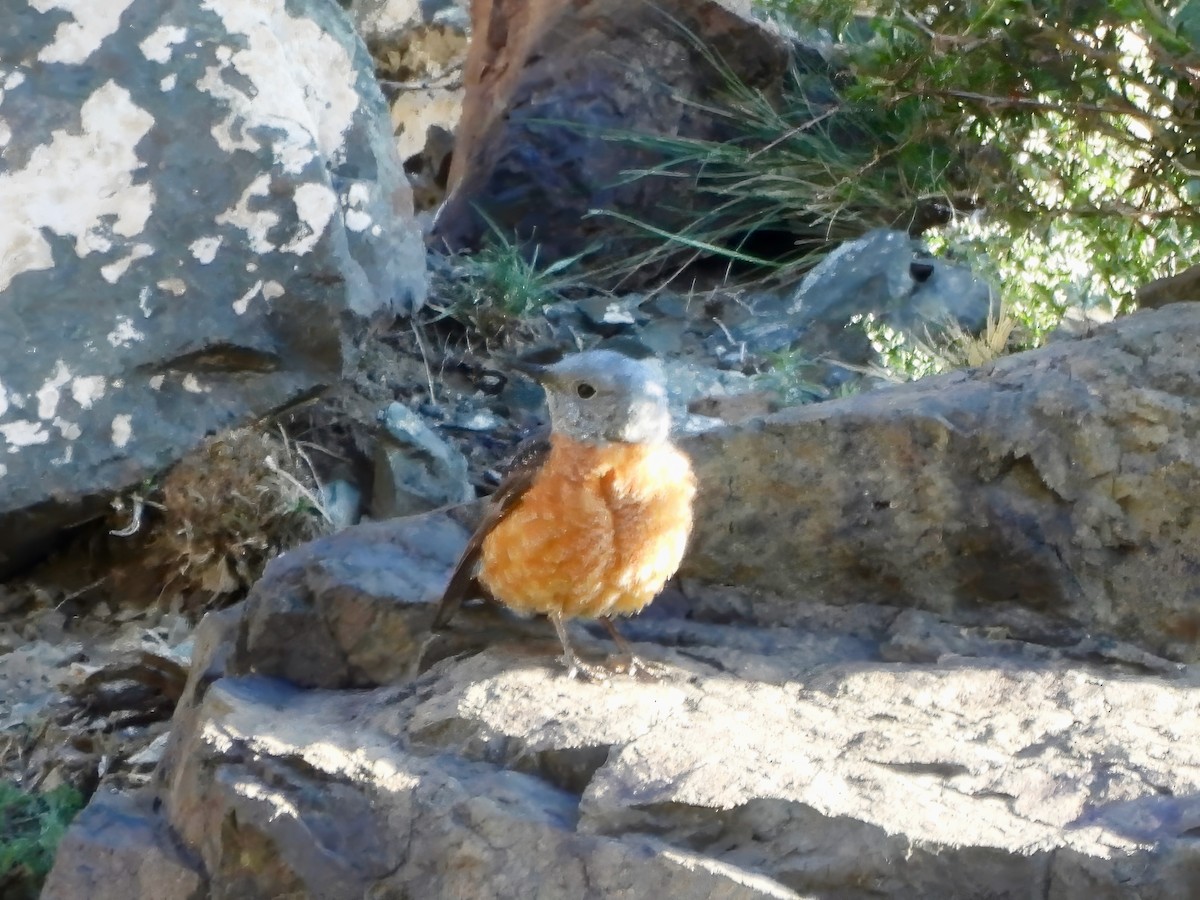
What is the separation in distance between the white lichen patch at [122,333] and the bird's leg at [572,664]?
202 cm

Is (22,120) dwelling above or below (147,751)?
above

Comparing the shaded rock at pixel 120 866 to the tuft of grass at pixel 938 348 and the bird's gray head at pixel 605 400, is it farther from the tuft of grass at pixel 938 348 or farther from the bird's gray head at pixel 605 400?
the tuft of grass at pixel 938 348

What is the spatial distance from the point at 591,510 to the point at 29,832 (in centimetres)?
195

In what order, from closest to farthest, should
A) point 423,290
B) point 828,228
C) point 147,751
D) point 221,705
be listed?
1. point 221,705
2. point 147,751
3. point 423,290
4. point 828,228

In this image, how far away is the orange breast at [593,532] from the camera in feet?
9.39

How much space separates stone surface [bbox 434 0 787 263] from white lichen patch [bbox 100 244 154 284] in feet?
9.22

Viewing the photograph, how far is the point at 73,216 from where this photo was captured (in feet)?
13.8

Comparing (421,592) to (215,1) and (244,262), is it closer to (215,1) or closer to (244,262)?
(244,262)

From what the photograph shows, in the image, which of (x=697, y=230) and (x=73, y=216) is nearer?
(x=73, y=216)

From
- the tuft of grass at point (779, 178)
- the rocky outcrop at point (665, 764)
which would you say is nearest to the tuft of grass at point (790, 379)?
the tuft of grass at point (779, 178)

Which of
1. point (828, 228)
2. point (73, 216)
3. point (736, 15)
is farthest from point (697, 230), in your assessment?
point (73, 216)

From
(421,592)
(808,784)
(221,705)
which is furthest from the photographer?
(421,592)

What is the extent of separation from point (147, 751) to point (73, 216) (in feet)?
5.85

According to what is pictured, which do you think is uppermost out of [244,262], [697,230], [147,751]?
[244,262]
